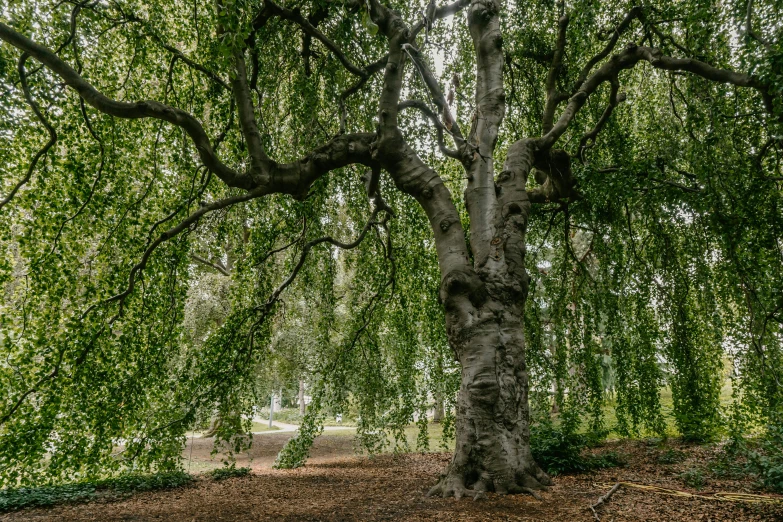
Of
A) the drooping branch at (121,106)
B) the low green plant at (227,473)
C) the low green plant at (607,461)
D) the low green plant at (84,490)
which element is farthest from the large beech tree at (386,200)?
the low green plant at (227,473)

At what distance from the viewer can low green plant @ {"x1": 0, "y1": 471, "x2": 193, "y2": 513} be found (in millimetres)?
4027

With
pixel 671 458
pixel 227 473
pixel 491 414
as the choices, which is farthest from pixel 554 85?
pixel 227 473

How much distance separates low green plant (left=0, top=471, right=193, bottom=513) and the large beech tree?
423mm

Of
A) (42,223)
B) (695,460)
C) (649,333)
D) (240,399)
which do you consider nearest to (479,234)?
(649,333)

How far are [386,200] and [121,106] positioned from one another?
10.3 feet

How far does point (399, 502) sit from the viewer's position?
3268 millimetres

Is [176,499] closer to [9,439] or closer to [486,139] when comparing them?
[9,439]

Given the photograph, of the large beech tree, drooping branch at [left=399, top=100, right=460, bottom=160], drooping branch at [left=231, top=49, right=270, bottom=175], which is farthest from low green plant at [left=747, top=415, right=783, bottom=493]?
drooping branch at [left=231, top=49, right=270, bottom=175]

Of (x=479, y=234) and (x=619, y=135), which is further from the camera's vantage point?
(x=619, y=135)

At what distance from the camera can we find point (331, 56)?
5090mm

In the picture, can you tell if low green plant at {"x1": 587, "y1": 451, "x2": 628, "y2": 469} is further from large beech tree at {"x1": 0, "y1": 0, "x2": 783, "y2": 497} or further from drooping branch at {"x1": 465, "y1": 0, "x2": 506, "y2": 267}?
drooping branch at {"x1": 465, "y1": 0, "x2": 506, "y2": 267}

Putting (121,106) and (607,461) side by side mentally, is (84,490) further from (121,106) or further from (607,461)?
(607,461)

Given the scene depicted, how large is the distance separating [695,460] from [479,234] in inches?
133

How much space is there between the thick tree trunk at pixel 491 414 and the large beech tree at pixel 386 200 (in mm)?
16
